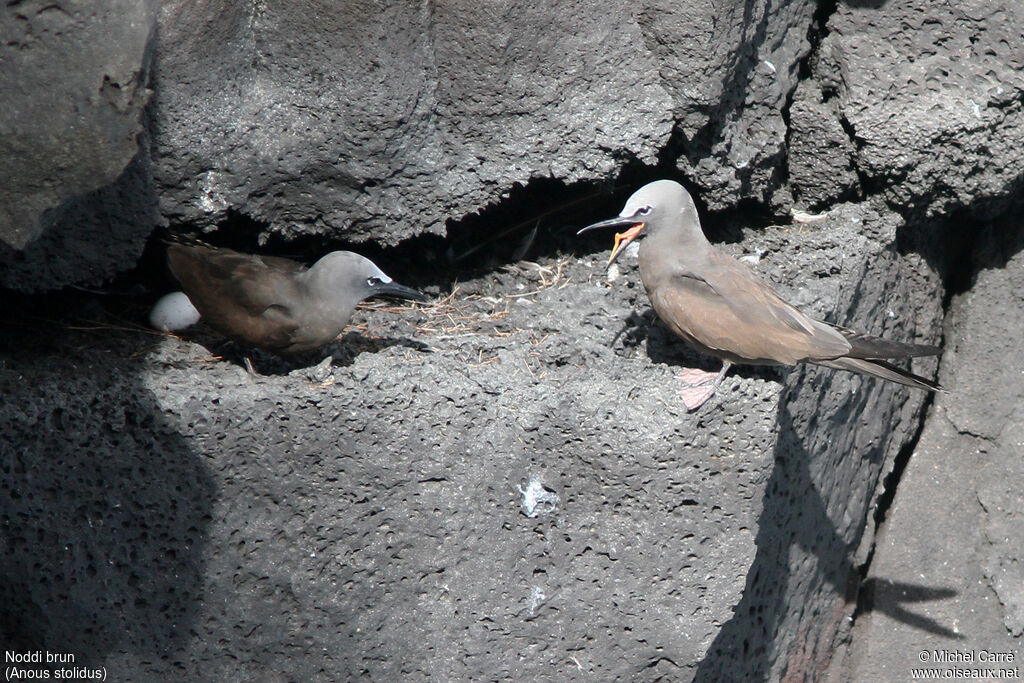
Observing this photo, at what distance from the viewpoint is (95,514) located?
3.76m

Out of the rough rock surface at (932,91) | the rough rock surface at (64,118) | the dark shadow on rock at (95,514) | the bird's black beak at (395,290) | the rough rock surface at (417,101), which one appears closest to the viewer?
the rough rock surface at (64,118)

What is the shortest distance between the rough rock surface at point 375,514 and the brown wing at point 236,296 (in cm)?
21

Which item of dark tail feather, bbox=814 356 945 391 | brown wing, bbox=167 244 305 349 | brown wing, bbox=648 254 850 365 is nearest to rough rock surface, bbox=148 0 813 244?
brown wing, bbox=167 244 305 349

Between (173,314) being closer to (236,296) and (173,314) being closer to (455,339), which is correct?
(236,296)

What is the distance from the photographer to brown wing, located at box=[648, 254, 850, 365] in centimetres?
378

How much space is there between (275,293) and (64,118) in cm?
102

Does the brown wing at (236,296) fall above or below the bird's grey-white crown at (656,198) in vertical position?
below

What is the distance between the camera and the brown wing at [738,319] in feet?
12.4

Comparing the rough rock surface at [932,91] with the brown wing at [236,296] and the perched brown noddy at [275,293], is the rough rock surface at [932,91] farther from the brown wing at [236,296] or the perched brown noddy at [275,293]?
the brown wing at [236,296]

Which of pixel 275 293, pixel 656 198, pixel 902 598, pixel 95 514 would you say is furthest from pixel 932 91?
pixel 95 514

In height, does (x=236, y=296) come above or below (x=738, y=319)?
below

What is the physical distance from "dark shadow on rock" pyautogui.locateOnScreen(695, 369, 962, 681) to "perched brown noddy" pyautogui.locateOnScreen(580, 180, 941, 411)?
0.38m

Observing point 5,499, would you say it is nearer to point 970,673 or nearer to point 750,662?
point 750,662

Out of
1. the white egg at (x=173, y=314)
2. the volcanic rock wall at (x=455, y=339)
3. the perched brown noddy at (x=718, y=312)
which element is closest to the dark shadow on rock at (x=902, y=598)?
the volcanic rock wall at (x=455, y=339)
